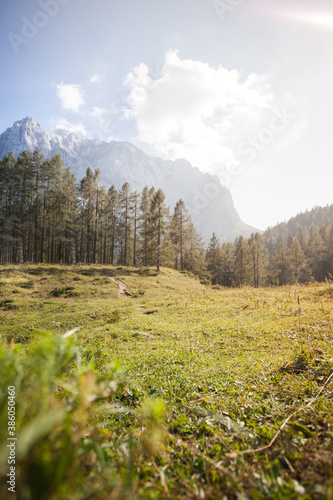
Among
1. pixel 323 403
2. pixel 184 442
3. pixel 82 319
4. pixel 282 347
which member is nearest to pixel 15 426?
pixel 184 442

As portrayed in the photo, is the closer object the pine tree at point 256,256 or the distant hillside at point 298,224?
the pine tree at point 256,256

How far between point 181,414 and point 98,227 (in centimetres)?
4654

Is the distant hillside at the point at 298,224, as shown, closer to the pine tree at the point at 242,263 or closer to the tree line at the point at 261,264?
the tree line at the point at 261,264

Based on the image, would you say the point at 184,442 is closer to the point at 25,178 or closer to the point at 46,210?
the point at 46,210

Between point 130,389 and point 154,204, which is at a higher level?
point 154,204

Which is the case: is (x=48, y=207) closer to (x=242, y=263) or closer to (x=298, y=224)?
(x=242, y=263)

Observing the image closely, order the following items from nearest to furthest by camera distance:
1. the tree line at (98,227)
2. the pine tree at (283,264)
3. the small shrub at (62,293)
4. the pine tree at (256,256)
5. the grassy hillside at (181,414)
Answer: the grassy hillside at (181,414) < the small shrub at (62,293) < the tree line at (98,227) < the pine tree at (283,264) < the pine tree at (256,256)

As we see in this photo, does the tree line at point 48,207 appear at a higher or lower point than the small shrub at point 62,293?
higher

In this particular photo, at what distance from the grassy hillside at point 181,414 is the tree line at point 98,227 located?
30.4 meters

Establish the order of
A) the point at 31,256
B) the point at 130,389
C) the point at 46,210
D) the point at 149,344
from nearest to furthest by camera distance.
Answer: the point at 130,389 → the point at 149,344 → the point at 46,210 → the point at 31,256

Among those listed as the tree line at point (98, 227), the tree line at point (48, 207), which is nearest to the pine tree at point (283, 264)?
the tree line at point (98, 227)

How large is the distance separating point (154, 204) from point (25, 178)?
23035 mm

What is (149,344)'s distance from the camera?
16.2ft

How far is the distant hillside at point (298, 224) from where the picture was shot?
395ft
